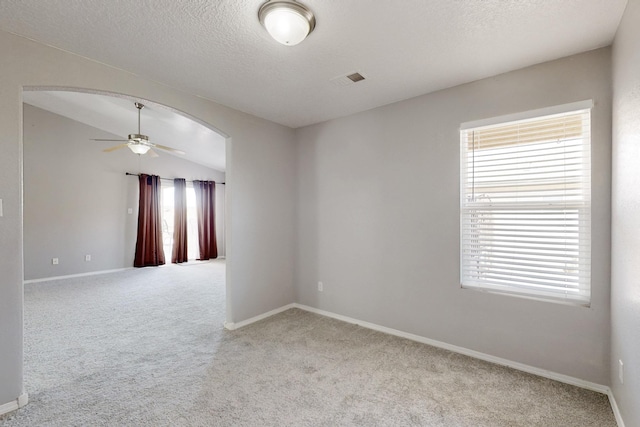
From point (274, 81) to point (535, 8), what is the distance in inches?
75.5

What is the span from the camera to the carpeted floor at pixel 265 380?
1.86 metres

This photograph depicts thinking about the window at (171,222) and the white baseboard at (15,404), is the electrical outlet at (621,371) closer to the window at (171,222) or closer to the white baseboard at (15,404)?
the white baseboard at (15,404)

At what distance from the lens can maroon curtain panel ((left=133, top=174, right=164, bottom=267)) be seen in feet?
22.5

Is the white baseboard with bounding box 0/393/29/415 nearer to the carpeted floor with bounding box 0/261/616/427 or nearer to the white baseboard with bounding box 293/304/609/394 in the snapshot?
the carpeted floor with bounding box 0/261/616/427

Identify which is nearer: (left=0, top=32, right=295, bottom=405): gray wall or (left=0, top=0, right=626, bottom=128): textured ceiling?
(left=0, top=0, right=626, bottom=128): textured ceiling

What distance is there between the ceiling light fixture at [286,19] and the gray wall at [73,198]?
6322 mm

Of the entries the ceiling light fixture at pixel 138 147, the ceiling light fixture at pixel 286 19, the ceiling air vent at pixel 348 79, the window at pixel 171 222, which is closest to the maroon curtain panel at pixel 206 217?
the window at pixel 171 222

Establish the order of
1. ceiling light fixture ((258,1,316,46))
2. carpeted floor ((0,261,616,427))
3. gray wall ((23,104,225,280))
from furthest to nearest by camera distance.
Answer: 1. gray wall ((23,104,225,280))
2. carpeted floor ((0,261,616,427))
3. ceiling light fixture ((258,1,316,46))

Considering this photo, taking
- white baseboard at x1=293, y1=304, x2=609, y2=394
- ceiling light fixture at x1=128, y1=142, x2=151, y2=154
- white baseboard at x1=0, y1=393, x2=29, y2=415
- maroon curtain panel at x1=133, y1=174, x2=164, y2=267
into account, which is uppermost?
ceiling light fixture at x1=128, y1=142, x2=151, y2=154

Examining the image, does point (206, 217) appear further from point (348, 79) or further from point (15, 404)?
point (348, 79)

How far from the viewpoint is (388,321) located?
3.19 m

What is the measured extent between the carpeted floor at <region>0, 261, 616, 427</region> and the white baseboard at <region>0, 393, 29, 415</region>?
0.06 meters

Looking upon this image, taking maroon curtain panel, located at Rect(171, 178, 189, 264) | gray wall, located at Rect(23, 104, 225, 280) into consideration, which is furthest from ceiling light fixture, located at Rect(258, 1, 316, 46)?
maroon curtain panel, located at Rect(171, 178, 189, 264)

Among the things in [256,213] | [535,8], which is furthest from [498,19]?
[256,213]
